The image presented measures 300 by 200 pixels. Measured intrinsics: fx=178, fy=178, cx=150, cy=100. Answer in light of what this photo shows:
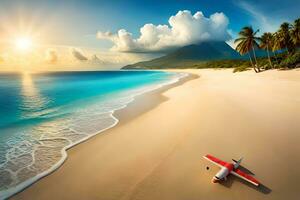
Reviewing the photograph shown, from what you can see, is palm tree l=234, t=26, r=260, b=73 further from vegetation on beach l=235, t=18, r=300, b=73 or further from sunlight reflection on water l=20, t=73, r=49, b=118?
sunlight reflection on water l=20, t=73, r=49, b=118

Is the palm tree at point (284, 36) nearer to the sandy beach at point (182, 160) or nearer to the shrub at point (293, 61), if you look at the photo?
the shrub at point (293, 61)

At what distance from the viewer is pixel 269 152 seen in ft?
17.5

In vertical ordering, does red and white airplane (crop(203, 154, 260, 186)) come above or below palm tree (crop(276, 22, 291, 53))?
below

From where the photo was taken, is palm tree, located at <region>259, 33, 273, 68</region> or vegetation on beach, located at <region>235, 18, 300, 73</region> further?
palm tree, located at <region>259, 33, 273, 68</region>

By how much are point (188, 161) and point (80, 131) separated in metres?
6.04

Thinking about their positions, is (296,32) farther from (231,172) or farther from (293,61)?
(231,172)

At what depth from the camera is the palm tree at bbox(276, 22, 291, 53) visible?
37125 mm

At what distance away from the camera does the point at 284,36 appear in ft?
123

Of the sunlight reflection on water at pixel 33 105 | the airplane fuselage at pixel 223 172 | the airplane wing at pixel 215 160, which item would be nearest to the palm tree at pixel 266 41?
the sunlight reflection on water at pixel 33 105

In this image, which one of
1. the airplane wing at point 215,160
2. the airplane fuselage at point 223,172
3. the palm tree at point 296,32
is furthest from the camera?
the palm tree at point 296,32

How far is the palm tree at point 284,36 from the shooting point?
1462 inches

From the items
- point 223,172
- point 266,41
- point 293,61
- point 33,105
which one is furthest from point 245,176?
point 266,41

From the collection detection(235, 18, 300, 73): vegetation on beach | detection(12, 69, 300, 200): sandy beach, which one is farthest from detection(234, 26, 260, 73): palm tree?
detection(12, 69, 300, 200): sandy beach

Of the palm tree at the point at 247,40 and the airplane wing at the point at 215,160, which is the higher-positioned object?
the palm tree at the point at 247,40
